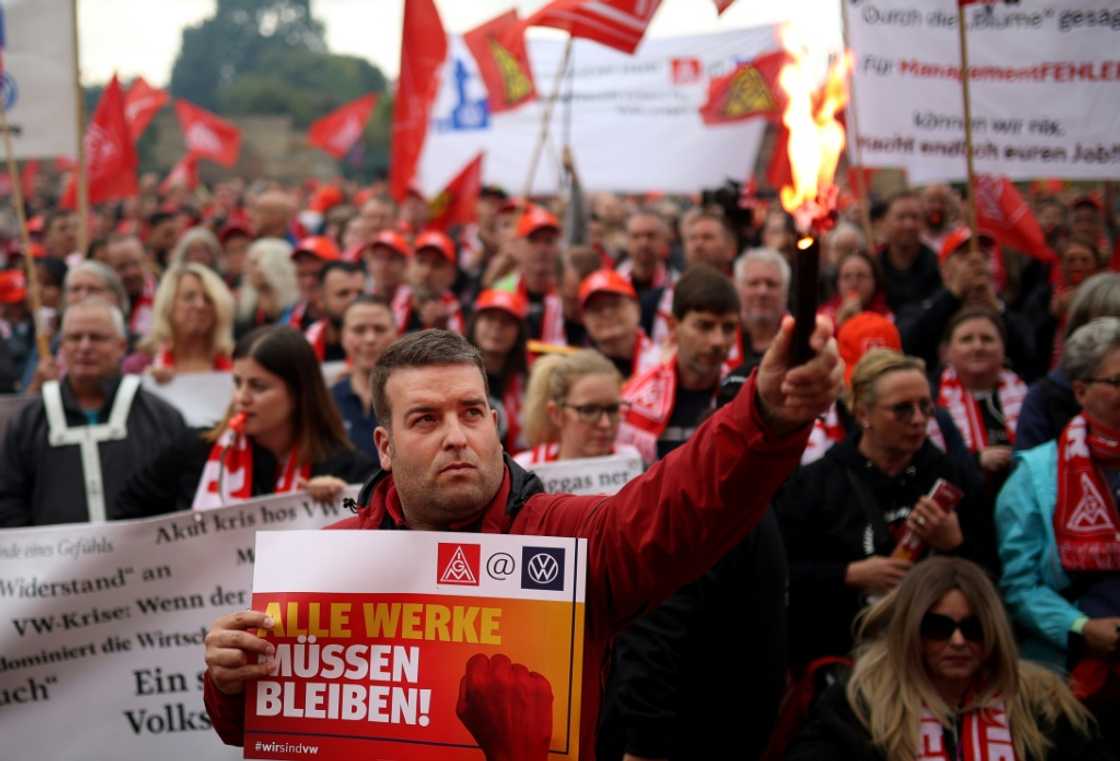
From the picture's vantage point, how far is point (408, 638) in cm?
263

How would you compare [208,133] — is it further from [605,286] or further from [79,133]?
[605,286]

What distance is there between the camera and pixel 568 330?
8086 mm

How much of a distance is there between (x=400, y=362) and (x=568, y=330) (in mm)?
5307

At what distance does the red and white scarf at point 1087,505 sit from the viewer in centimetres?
437

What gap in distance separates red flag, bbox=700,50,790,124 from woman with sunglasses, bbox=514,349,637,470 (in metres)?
5.71

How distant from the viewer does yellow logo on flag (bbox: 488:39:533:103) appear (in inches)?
419

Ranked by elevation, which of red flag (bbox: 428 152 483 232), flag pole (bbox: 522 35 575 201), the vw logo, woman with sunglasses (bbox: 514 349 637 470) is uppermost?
flag pole (bbox: 522 35 575 201)

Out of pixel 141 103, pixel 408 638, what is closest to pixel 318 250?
pixel 141 103

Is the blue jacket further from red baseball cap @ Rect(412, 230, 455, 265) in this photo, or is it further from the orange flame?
red baseball cap @ Rect(412, 230, 455, 265)

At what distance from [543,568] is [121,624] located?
95.1 inches

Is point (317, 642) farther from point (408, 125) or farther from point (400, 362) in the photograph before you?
point (408, 125)

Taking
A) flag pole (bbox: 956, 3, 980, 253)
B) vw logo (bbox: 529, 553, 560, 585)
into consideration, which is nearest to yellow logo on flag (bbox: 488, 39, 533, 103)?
flag pole (bbox: 956, 3, 980, 253)

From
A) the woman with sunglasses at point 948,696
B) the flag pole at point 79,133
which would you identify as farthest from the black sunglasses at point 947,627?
the flag pole at point 79,133

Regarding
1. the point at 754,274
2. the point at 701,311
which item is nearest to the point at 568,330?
the point at 754,274
